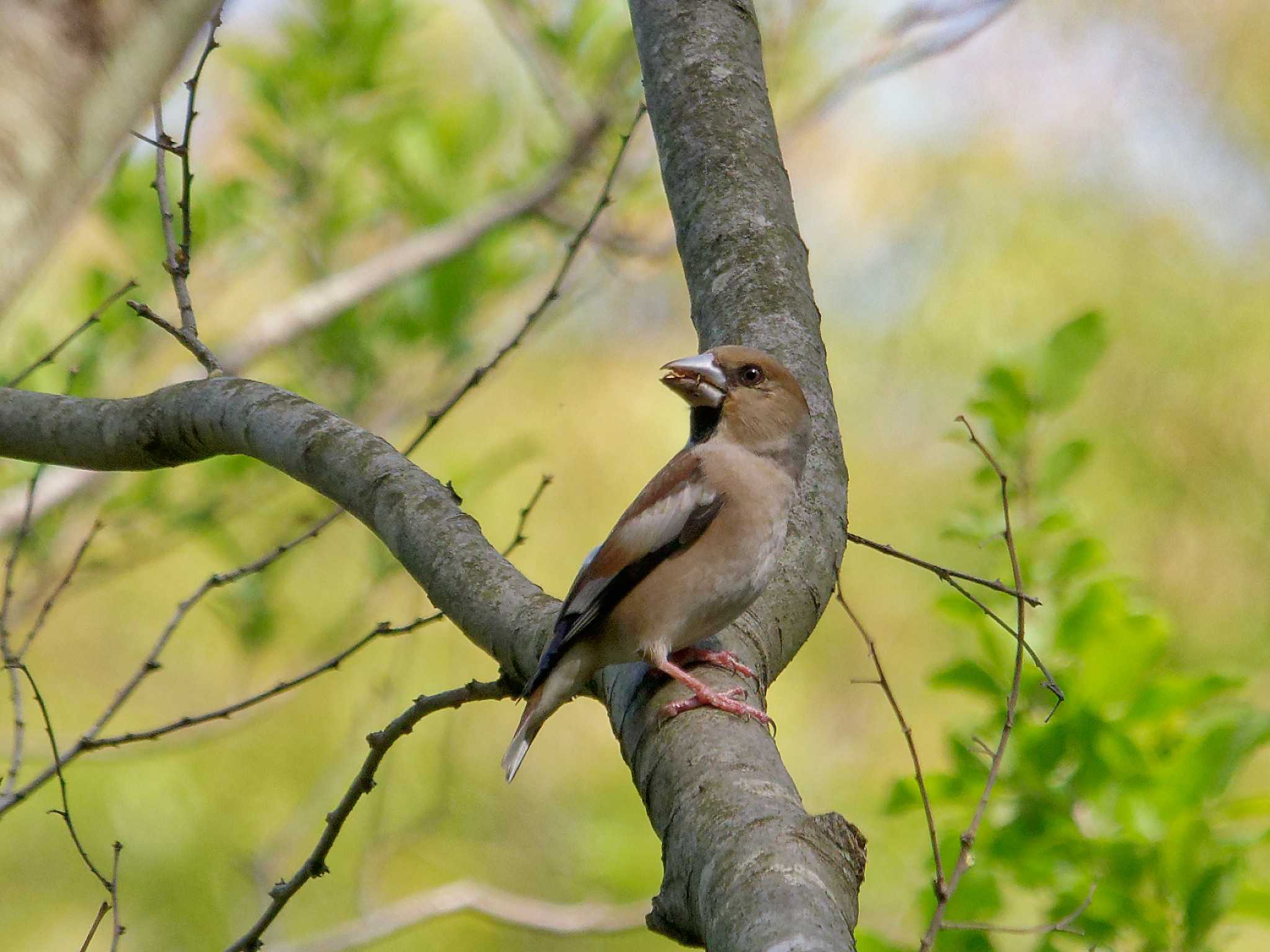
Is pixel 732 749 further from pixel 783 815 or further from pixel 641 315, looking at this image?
pixel 641 315

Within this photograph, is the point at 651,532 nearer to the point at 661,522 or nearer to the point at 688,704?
the point at 661,522

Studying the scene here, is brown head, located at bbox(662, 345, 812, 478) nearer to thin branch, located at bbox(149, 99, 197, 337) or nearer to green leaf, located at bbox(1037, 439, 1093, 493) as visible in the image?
green leaf, located at bbox(1037, 439, 1093, 493)

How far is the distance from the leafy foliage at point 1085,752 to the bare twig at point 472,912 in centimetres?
139

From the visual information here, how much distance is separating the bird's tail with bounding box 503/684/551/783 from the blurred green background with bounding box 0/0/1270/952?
0.96 meters

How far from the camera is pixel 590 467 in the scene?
7.36 metres

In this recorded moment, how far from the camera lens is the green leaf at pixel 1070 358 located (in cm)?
350

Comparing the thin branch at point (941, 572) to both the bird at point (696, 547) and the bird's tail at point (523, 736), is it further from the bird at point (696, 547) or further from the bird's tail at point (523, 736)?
the bird's tail at point (523, 736)

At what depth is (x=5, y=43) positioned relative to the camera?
1354 mm

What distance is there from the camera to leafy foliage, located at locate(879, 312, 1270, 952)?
2936mm

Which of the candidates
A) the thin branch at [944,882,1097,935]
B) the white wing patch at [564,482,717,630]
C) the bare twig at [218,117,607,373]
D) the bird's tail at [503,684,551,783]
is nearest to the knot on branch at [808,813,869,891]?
the thin branch at [944,882,1097,935]

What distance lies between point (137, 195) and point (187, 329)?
8.61 ft

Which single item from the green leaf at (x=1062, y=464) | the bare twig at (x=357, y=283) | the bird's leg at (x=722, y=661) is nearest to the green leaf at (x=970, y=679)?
the green leaf at (x=1062, y=464)

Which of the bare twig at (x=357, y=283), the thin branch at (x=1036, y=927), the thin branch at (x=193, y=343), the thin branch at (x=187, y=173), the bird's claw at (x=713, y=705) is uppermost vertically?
the bare twig at (x=357, y=283)

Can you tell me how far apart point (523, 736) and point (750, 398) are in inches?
37.7
